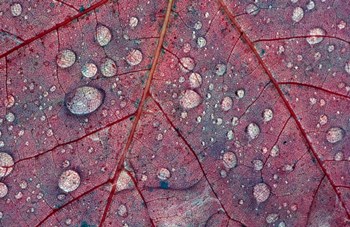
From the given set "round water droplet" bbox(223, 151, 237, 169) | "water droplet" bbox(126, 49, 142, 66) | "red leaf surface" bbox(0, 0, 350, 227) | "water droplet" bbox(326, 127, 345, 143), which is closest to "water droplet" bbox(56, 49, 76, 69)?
"red leaf surface" bbox(0, 0, 350, 227)

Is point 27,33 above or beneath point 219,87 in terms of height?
above

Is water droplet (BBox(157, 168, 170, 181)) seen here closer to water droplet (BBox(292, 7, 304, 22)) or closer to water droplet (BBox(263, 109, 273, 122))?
water droplet (BBox(263, 109, 273, 122))

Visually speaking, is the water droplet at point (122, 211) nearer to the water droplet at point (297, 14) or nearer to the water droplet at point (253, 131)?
the water droplet at point (253, 131)

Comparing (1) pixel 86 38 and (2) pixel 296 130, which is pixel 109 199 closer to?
(1) pixel 86 38

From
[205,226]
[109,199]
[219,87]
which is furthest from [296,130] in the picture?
[109,199]

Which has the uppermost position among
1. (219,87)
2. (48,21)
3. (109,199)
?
(48,21)

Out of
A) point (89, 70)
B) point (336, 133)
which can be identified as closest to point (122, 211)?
point (89, 70)

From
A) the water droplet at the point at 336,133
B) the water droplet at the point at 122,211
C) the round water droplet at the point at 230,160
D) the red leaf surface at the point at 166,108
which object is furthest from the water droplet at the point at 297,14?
the water droplet at the point at 122,211

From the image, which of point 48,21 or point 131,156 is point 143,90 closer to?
point 131,156
